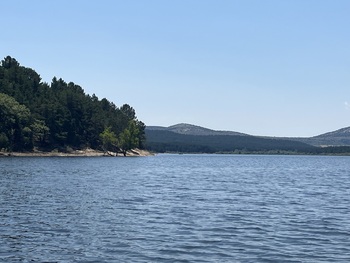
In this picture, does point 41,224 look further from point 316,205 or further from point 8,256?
point 316,205

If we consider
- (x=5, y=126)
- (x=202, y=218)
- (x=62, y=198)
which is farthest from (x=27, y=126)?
(x=202, y=218)

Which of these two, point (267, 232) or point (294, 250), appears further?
point (267, 232)

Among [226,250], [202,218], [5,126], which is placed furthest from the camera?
[5,126]

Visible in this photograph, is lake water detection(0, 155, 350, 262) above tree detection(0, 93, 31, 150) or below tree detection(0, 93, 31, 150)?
below

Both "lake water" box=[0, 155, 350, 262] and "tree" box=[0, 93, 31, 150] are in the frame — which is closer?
"lake water" box=[0, 155, 350, 262]

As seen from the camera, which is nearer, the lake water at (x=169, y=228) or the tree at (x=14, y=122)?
the lake water at (x=169, y=228)

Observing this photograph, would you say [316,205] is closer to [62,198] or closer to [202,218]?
[202,218]

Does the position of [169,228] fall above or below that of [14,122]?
below

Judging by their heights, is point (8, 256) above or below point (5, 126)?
below

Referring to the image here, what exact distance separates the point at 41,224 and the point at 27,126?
151 metres

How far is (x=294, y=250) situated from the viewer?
30.6m

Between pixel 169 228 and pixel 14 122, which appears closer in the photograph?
pixel 169 228

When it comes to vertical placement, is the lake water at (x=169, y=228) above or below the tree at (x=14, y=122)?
below

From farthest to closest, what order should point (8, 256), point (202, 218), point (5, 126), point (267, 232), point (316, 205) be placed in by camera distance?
1. point (5, 126)
2. point (316, 205)
3. point (202, 218)
4. point (267, 232)
5. point (8, 256)
